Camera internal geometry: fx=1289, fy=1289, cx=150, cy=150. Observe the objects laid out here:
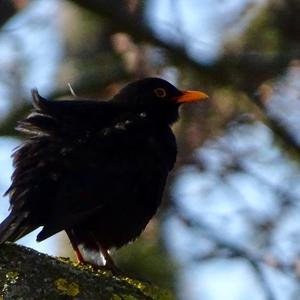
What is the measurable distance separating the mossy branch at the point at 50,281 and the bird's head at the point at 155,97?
2.56 metres

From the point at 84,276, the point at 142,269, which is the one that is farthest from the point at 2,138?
the point at 84,276

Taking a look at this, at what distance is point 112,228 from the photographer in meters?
6.95

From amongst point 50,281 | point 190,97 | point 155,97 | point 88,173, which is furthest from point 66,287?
point 190,97

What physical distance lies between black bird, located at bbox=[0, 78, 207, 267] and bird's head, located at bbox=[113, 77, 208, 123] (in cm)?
A: 39

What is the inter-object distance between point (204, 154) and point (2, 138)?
184cm

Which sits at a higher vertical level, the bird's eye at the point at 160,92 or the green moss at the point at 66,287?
the green moss at the point at 66,287

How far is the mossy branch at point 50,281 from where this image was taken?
5074 mm

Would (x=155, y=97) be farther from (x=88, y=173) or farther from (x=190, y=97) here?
(x=88, y=173)

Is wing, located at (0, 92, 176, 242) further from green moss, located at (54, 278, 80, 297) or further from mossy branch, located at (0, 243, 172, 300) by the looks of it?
green moss, located at (54, 278, 80, 297)

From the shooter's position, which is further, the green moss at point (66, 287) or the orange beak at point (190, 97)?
the orange beak at point (190, 97)

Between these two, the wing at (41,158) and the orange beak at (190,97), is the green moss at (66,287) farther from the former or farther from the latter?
the orange beak at (190,97)

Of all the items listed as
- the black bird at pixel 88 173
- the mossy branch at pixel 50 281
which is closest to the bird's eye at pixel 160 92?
the black bird at pixel 88 173

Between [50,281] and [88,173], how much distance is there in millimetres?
1732

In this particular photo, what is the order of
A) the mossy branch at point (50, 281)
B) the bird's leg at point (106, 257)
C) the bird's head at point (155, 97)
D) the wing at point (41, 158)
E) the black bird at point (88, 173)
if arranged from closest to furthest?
1. the mossy branch at point (50, 281)
2. the wing at point (41, 158)
3. the black bird at point (88, 173)
4. the bird's leg at point (106, 257)
5. the bird's head at point (155, 97)
